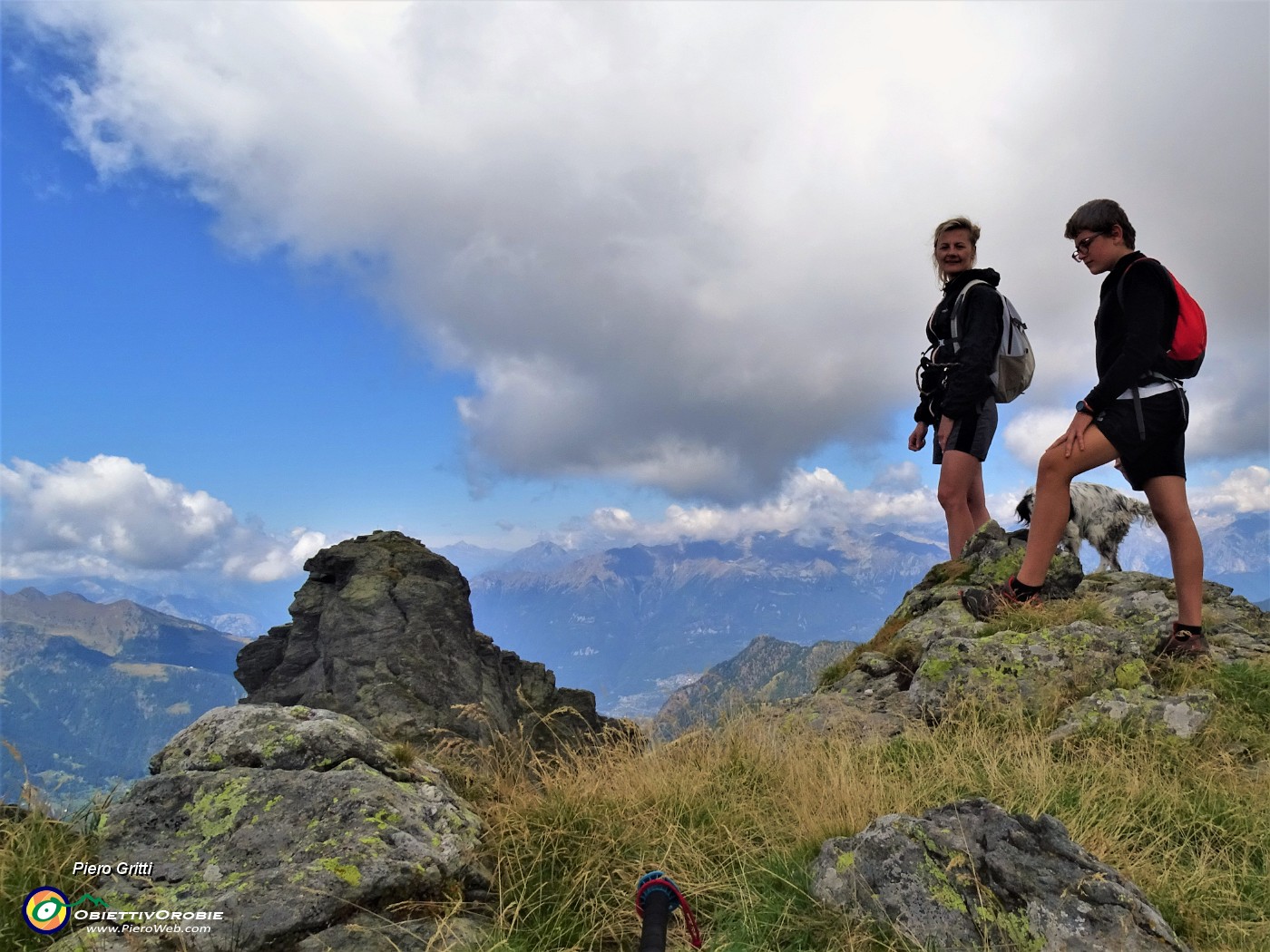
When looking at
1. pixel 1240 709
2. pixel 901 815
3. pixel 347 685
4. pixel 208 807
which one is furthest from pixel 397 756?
pixel 347 685

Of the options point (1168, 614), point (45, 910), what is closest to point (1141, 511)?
point (1168, 614)

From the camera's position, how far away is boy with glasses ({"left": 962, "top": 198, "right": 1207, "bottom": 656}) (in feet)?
19.3

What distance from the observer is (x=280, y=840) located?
3312mm

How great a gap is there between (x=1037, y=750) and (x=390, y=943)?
4834 mm

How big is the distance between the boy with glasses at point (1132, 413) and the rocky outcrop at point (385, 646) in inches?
922

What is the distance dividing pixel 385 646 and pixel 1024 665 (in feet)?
99.6

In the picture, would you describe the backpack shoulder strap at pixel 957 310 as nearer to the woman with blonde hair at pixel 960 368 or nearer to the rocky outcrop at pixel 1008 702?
the woman with blonde hair at pixel 960 368

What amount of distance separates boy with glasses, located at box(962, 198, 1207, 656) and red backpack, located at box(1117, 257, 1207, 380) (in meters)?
0.05

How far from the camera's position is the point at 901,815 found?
11.3 feet

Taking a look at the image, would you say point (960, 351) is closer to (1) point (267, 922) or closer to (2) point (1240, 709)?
(2) point (1240, 709)

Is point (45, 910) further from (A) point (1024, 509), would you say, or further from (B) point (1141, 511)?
(B) point (1141, 511)

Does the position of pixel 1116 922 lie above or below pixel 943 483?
below

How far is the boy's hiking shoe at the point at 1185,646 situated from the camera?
6.55 m

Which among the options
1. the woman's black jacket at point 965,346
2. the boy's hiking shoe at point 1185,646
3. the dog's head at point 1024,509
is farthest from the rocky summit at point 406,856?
the dog's head at point 1024,509
